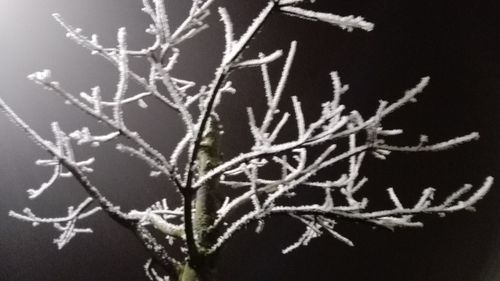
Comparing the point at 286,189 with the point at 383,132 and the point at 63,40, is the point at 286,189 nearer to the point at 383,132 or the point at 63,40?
the point at 383,132

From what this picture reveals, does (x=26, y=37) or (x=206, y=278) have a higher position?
(x=26, y=37)

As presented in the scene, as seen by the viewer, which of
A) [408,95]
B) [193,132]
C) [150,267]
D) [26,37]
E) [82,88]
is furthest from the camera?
[82,88]

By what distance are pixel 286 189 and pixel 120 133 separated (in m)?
0.59

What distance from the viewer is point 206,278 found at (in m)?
1.94

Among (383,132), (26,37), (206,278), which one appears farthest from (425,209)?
(26,37)

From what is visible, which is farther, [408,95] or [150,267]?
[150,267]

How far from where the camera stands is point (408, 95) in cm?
157

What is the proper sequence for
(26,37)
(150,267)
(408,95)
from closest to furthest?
(408,95)
(150,267)
(26,37)

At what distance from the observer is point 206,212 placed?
214 centimetres

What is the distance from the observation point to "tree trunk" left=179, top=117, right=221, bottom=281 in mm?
1950

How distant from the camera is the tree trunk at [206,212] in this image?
1.95 meters

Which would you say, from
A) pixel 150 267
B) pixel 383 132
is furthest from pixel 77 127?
pixel 383 132

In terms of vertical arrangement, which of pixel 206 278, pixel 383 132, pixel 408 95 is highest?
pixel 408 95

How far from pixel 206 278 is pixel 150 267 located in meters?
0.40
